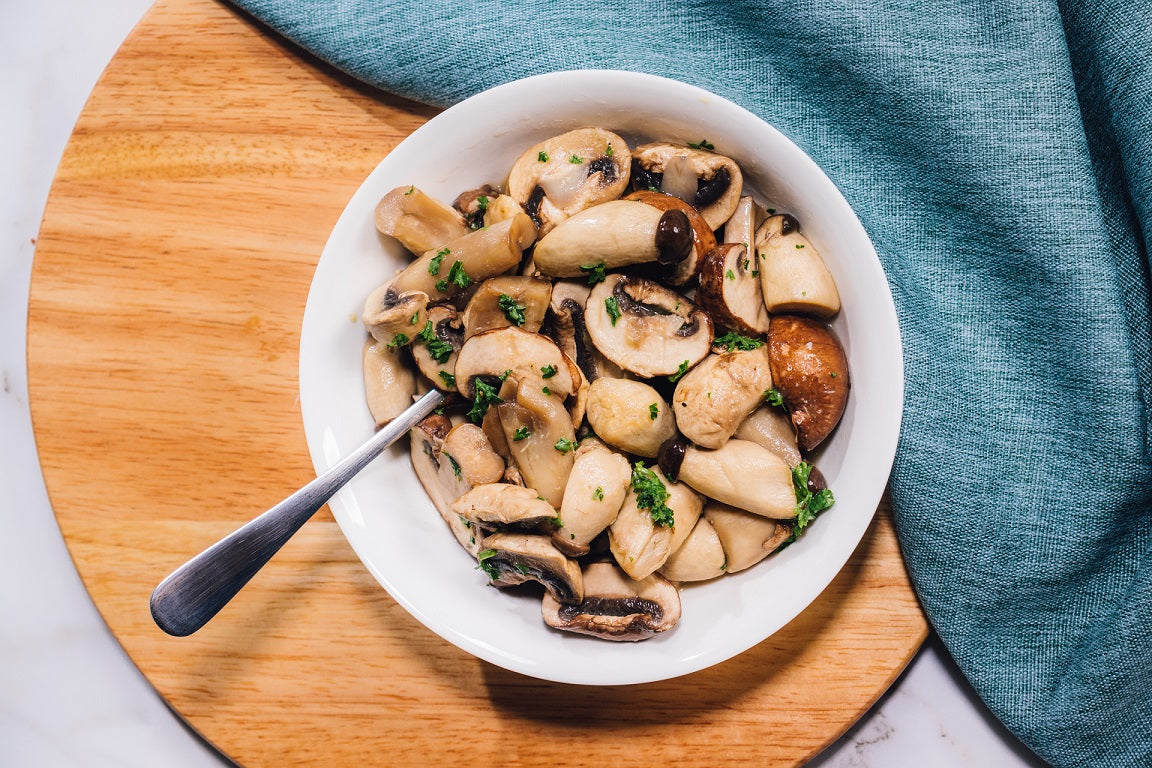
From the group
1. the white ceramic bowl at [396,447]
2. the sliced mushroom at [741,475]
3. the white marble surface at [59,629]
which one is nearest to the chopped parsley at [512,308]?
the white ceramic bowl at [396,447]

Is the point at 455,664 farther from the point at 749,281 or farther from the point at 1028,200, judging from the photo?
the point at 1028,200

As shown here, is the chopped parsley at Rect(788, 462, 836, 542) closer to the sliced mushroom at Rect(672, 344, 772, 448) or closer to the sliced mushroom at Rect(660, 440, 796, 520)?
the sliced mushroom at Rect(660, 440, 796, 520)

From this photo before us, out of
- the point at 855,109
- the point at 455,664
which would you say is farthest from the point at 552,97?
the point at 455,664

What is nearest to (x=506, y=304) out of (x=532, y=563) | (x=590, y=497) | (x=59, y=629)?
(x=590, y=497)

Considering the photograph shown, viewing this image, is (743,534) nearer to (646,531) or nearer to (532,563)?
(646,531)

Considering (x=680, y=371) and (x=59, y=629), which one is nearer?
(x=680, y=371)

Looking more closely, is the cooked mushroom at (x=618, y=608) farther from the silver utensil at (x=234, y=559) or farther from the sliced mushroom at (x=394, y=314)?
the sliced mushroom at (x=394, y=314)
